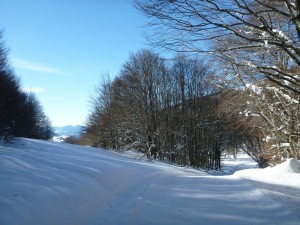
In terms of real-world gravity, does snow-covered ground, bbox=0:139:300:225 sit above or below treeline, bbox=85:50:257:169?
below

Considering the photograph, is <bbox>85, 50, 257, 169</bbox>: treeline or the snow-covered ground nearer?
the snow-covered ground

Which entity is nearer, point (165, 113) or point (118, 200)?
point (118, 200)

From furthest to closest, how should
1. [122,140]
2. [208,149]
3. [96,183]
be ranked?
[208,149] → [122,140] → [96,183]

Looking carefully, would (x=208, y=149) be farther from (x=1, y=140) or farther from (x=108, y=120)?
(x=1, y=140)

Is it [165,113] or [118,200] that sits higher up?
[165,113]

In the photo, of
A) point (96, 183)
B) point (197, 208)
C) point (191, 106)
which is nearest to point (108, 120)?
point (191, 106)

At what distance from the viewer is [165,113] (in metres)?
35.8

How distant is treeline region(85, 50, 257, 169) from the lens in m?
34.3

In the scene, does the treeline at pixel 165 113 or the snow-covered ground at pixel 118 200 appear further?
the treeline at pixel 165 113

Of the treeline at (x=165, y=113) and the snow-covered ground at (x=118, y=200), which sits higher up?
the treeline at (x=165, y=113)

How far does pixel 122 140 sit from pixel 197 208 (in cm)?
3019

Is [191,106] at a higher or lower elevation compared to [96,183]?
higher

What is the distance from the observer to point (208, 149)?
41656mm

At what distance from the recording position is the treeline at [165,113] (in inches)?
1350
